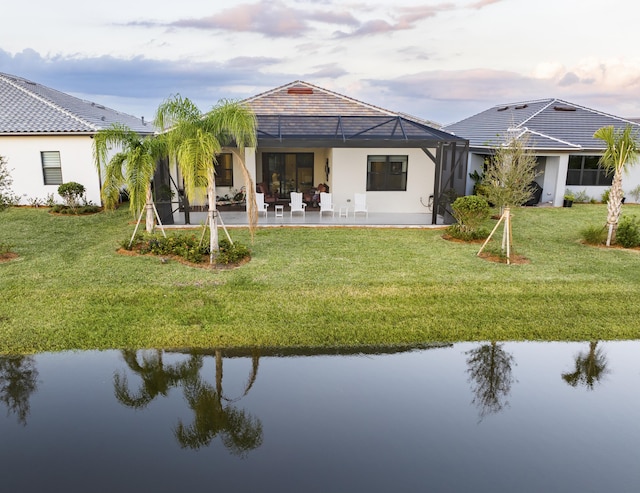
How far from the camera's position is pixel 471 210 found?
13258mm

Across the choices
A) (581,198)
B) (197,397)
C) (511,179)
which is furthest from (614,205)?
(197,397)

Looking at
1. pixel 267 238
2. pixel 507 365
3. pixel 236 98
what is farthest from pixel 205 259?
pixel 507 365

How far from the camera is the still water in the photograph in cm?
438

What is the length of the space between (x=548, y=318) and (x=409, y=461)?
15.1 feet

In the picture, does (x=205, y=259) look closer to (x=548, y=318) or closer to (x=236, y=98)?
(x=236, y=98)

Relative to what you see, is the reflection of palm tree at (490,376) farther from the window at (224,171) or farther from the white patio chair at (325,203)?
the window at (224,171)

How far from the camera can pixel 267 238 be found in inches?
536

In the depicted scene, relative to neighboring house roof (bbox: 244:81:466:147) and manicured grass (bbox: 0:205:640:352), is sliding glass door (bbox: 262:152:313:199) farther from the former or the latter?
manicured grass (bbox: 0:205:640:352)

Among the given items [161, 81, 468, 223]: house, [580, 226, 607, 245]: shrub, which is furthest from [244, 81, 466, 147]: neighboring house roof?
[580, 226, 607, 245]: shrub

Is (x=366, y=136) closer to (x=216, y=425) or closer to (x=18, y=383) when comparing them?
(x=216, y=425)

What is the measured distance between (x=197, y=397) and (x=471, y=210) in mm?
9880

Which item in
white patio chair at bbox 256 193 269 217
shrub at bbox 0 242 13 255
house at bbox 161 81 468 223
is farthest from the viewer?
white patio chair at bbox 256 193 269 217

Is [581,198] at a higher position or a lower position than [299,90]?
lower

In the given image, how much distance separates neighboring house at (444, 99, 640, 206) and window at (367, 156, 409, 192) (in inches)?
156
